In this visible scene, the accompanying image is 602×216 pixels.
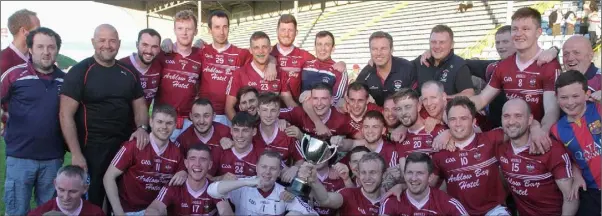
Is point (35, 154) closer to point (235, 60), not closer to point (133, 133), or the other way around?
point (133, 133)

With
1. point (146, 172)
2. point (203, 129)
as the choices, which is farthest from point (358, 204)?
point (146, 172)

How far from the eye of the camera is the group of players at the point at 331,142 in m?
3.81

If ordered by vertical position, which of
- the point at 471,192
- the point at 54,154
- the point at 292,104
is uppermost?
the point at 292,104

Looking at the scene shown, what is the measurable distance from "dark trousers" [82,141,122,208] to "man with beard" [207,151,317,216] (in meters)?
→ 1.02

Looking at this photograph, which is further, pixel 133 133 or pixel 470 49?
pixel 470 49

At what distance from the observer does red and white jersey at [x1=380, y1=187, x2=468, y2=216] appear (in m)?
3.72

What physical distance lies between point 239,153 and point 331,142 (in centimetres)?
87

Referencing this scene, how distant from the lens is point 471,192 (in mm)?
3982

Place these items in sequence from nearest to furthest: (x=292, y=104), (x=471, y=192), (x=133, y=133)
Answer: (x=471, y=192), (x=133, y=133), (x=292, y=104)

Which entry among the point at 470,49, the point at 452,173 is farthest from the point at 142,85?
the point at 470,49

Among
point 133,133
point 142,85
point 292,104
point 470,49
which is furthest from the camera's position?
point 470,49

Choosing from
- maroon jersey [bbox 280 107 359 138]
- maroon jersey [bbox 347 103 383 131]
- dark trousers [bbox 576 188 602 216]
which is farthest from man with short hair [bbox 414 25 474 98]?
dark trousers [bbox 576 188 602 216]

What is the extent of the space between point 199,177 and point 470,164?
2215 mm

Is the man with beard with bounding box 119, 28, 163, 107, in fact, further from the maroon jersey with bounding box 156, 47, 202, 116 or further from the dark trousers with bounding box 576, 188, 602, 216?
the dark trousers with bounding box 576, 188, 602, 216
